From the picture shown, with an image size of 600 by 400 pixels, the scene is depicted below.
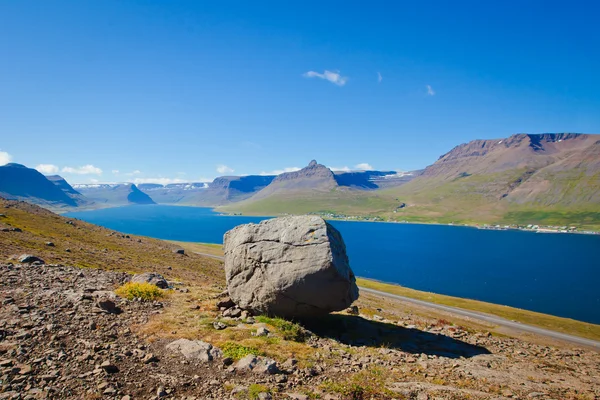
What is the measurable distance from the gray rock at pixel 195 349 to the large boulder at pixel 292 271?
664 centimetres

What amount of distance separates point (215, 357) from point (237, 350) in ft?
3.63

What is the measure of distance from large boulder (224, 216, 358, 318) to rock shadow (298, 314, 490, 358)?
61.6 inches

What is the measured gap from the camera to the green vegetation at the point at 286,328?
16.5 m

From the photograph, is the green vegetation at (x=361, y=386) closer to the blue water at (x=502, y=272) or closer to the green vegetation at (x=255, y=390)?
the green vegetation at (x=255, y=390)

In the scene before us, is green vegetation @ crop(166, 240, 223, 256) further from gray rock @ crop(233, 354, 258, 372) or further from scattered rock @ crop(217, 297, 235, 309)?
gray rock @ crop(233, 354, 258, 372)

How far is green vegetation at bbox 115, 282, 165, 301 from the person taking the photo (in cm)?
1845

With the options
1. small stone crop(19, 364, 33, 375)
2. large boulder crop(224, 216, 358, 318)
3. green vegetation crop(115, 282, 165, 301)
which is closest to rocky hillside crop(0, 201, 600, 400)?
small stone crop(19, 364, 33, 375)

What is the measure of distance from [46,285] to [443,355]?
76.0 ft

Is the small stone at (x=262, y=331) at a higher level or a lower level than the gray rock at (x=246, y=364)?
lower

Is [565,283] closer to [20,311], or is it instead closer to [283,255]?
[283,255]

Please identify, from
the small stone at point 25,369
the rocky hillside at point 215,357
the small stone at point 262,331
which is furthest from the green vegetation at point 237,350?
the small stone at point 25,369

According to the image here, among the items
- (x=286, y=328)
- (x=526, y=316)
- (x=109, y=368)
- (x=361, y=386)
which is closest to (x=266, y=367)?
(x=361, y=386)

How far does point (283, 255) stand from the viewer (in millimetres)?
19656

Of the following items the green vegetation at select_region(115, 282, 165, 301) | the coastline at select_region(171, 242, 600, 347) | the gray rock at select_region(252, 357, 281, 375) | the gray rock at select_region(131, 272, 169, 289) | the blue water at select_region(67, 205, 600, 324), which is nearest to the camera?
the gray rock at select_region(252, 357, 281, 375)
